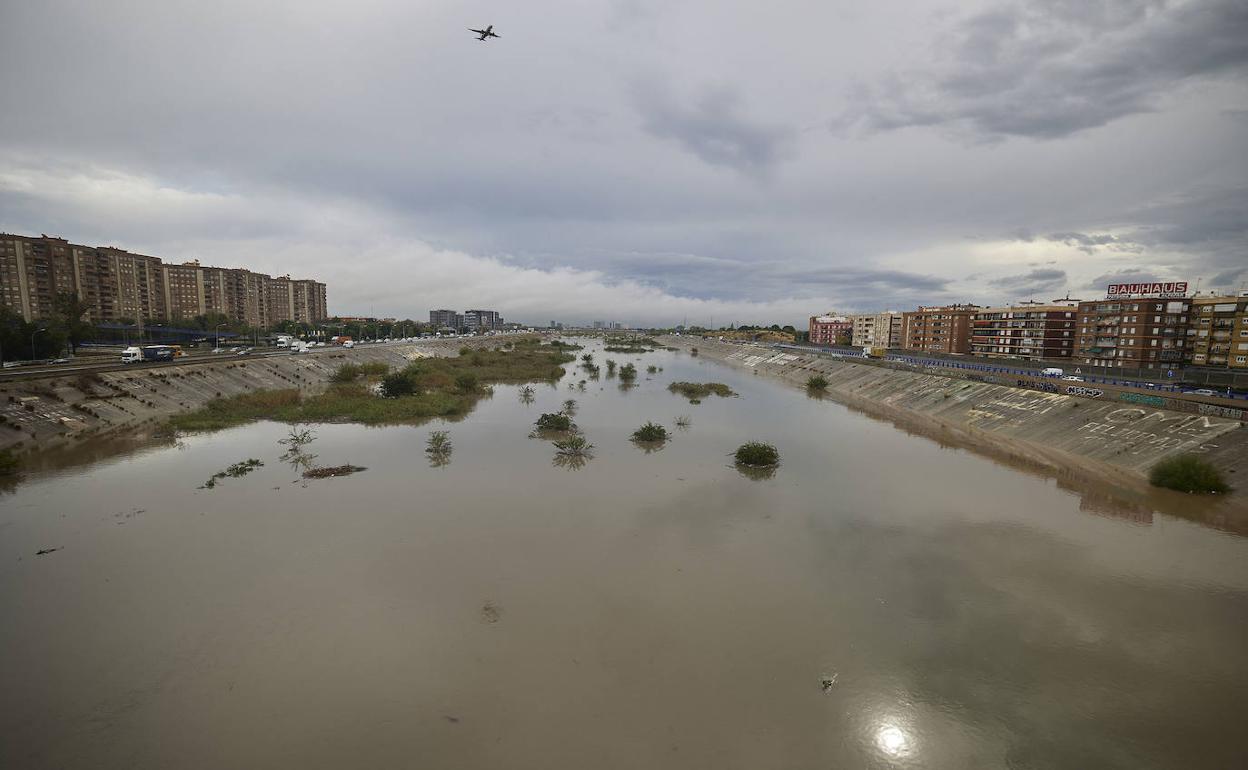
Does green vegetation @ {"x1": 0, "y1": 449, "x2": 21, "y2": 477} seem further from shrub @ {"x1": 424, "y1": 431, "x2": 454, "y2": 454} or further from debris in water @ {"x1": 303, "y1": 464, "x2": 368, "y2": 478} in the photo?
shrub @ {"x1": 424, "y1": 431, "x2": 454, "y2": 454}

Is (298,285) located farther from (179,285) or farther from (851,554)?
(851,554)

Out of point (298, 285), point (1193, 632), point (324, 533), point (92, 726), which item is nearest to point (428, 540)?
point (324, 533)

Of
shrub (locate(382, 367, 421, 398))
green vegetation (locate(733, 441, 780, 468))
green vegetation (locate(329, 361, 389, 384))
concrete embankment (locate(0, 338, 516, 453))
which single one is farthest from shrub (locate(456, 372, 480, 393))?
green vegetation (locate(733, 441, 780, 468))

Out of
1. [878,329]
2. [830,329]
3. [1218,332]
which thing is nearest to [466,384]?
[1218,332]

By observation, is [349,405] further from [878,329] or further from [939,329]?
[878,329]

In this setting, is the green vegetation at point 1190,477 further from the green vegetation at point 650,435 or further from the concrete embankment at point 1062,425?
the green vegetation at point 650,435

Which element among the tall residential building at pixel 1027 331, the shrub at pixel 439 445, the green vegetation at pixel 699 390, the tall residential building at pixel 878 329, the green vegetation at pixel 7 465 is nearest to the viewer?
the green vegetation at pixel 7 465

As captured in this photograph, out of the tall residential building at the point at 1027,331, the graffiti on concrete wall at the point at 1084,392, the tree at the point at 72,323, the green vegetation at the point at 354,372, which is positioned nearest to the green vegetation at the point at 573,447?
the graffiti on concrete wall at the point at 1084,392
